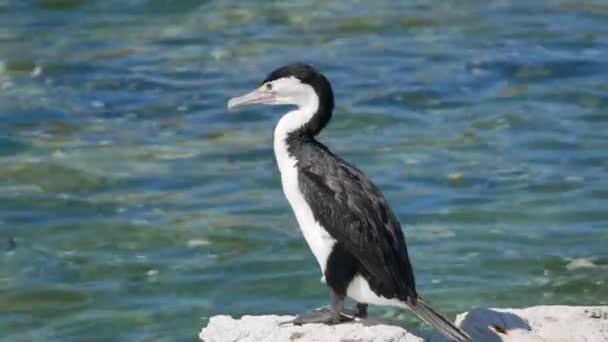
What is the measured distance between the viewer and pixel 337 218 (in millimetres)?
7613

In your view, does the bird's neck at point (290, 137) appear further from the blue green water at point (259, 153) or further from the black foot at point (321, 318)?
the blue green water at point (259, 153)

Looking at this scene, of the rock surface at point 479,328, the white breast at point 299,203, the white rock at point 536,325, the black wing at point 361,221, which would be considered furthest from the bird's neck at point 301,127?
the white rock at point 536,325

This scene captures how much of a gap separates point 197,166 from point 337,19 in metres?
4.69

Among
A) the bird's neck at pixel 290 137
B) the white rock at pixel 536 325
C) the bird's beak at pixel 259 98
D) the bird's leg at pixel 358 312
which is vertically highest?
the bird's beak at pixel 259 98

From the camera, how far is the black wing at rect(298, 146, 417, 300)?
747cm

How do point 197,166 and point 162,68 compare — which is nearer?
point 197,166

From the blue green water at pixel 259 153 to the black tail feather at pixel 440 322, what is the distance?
6.36 ft

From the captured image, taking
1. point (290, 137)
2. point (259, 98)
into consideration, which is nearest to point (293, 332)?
point (290, 137)

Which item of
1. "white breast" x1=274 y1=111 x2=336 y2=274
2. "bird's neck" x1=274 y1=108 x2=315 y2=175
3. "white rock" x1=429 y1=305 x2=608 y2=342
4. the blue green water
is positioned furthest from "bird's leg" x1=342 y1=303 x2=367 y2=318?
the blue green water

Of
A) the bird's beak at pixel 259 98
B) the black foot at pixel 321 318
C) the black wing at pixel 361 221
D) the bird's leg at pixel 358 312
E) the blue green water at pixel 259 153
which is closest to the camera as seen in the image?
the black wing at pixel 361 221

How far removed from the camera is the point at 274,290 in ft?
33.8

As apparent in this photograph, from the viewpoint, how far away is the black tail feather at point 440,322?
7191mm

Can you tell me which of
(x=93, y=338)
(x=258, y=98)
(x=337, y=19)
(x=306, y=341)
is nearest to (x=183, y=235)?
(x=93, y=338)

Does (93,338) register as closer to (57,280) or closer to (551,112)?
(57,280)
